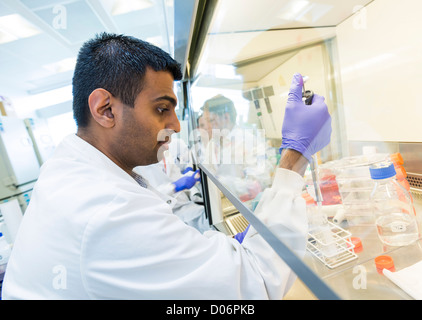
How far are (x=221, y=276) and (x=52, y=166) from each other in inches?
24.2

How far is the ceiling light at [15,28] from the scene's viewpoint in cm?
200

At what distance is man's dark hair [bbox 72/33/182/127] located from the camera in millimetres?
773

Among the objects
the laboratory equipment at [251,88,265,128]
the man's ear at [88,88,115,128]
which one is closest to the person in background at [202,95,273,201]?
the laboratory equipment at [251,88,265,128]

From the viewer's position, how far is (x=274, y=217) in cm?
60

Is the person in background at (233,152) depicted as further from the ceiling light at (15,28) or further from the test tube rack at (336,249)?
the ceiling light at (15,28)

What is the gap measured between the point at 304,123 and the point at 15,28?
2929 mm

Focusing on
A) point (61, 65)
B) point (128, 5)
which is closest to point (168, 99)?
point (128, 5)

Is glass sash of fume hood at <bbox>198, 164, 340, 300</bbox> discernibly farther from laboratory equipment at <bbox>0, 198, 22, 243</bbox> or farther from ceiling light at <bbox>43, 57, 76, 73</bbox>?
ceiling light at <bbox>43, 57, 76, 73</bbox>

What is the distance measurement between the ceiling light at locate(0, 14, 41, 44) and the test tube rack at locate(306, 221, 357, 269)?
2818 millimetres

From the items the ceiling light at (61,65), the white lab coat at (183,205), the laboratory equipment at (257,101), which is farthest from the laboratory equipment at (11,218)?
the laboratory equipment at (257,101)

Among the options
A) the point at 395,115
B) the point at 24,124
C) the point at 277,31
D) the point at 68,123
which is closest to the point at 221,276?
the point at 395,115

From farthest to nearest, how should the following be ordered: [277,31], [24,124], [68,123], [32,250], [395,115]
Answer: [68,123] < [24,124] < [277,31] < [395,115] < [32,250]

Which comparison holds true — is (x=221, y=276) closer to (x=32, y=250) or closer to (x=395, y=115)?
(x=32, y=250)
